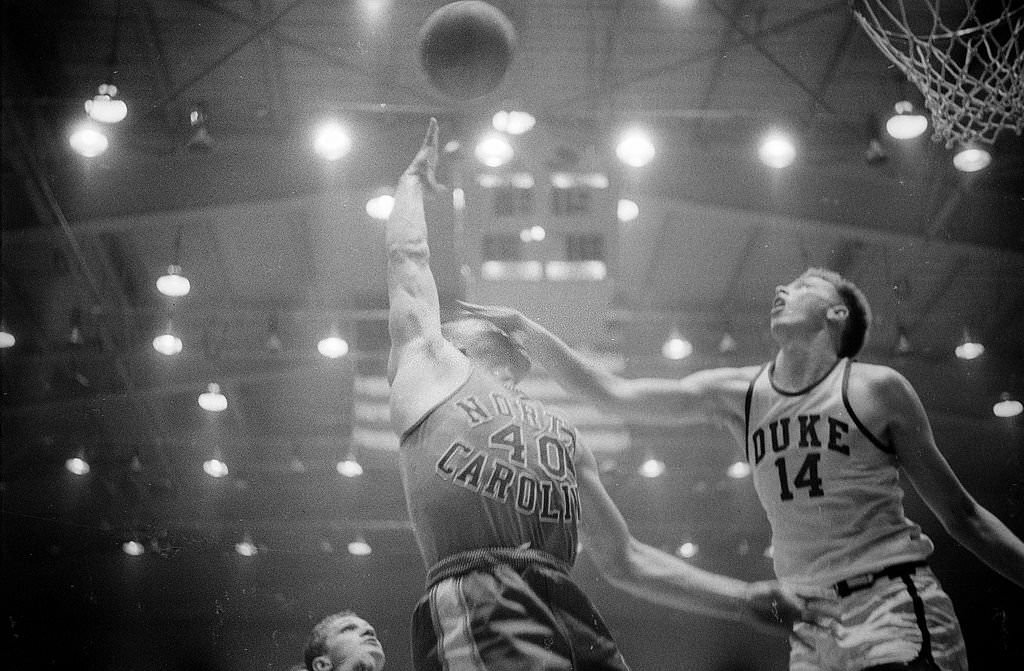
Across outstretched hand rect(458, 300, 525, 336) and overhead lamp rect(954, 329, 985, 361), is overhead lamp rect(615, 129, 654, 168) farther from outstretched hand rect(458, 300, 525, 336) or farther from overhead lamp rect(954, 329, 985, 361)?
outstretched hand rect(458, 300, 525, 336)

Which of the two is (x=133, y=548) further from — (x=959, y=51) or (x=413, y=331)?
(x=959, y=51)

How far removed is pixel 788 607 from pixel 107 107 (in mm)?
5761

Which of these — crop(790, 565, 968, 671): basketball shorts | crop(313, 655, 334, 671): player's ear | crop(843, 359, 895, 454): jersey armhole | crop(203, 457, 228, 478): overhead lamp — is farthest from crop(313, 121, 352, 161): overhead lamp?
crop(790, 565, 968, 671): basketball shorts

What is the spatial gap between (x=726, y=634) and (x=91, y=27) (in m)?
8.89

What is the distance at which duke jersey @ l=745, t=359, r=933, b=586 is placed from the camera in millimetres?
2982

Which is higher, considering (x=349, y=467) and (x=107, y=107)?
(x=107, y=107)

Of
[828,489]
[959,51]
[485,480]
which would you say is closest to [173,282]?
[959,51]

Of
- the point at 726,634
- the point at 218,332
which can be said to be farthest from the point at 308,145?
the point at 726,634

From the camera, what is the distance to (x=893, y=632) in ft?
9.28

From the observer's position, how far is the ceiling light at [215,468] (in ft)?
31.4

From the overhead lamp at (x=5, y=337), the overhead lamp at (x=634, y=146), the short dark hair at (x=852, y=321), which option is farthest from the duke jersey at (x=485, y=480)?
the overhead lamp at (x=5, y=337)

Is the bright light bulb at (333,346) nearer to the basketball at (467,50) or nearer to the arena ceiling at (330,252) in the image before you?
the arena ceiling at (330,252)

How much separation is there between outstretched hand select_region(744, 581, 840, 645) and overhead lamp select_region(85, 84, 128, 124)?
552cm

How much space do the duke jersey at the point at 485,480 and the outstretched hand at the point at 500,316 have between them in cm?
44
